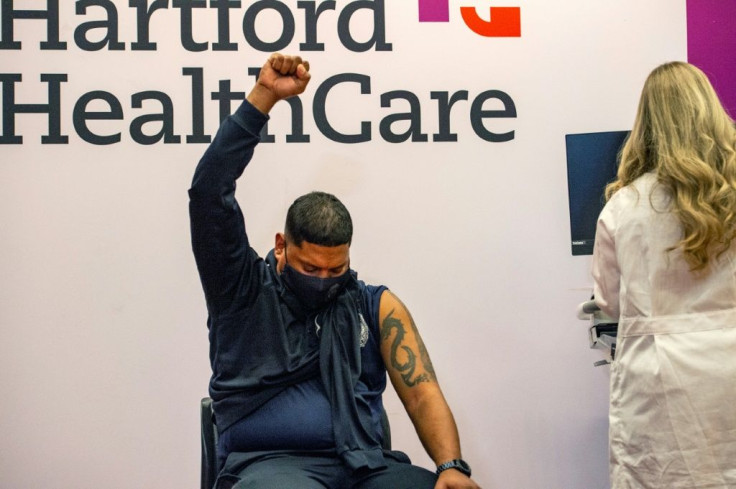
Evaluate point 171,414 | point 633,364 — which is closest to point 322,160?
point 171,414

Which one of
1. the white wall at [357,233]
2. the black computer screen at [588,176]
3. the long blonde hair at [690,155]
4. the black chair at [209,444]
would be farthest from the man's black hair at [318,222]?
the black computer screen at [588,176]

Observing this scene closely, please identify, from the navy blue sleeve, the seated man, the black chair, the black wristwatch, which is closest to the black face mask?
the seated man

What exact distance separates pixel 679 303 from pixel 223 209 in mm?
1169

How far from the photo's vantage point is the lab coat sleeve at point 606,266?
7.45 feet

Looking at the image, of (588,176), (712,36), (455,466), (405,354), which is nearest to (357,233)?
(588,176)

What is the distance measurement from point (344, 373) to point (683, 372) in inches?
33.3

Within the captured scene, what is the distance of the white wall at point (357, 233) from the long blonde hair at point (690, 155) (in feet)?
4.20

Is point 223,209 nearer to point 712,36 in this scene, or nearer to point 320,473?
point 320,473

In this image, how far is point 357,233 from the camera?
361 cm

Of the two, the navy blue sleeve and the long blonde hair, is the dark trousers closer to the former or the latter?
the navy blue sleeve

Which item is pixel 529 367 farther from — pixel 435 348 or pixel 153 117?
pixel 153 117

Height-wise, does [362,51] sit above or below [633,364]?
above

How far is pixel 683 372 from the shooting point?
6.96 feet

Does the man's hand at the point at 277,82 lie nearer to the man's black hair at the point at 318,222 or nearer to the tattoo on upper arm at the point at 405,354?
the man's black hair at the point at 318,222
